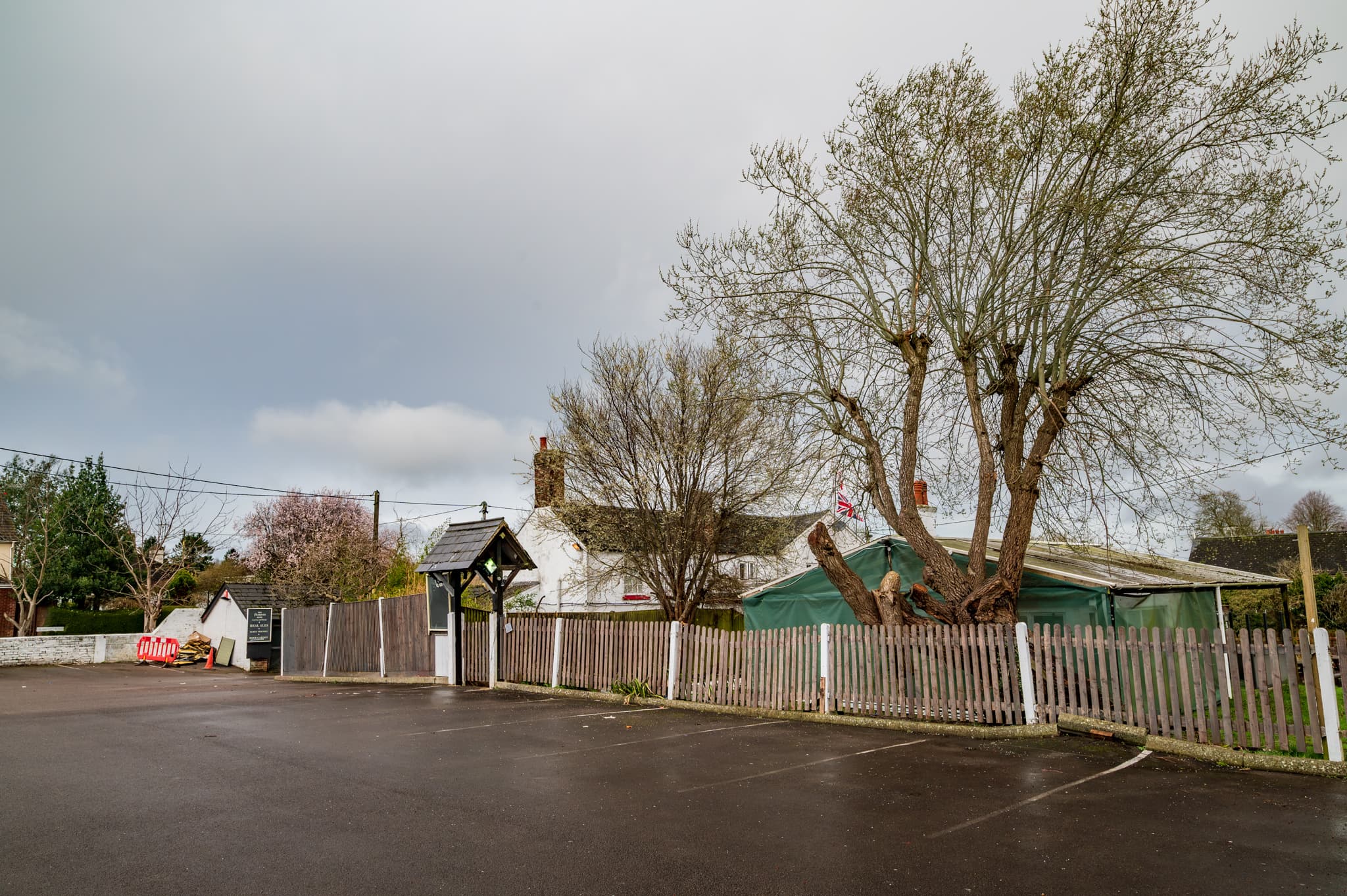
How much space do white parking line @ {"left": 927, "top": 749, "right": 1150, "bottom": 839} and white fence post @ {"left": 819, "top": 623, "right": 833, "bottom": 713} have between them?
4.39 meters

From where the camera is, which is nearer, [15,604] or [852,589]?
[852,589]

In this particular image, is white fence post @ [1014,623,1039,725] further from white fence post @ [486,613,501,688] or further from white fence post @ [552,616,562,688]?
white fence post @ [486,613,501,688]

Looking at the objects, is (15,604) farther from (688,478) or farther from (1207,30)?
(1207,30)

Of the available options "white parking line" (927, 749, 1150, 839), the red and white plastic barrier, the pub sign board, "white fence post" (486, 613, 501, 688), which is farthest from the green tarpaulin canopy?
the red and white plastic barrier

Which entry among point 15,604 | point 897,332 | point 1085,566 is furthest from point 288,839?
point 15,604

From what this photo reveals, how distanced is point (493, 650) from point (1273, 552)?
4878 cm

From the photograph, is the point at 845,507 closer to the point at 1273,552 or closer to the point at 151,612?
the point at 151,612

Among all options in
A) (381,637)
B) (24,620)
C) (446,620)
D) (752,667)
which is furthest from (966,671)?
(24,620)

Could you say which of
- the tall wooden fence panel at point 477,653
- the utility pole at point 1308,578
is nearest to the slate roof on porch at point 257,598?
the tall wooden fence panel at point 477,653

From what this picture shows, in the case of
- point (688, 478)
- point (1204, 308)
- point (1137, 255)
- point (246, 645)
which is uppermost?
point (1137, 255)

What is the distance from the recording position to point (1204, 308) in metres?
12.1

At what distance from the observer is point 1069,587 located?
14078 mm

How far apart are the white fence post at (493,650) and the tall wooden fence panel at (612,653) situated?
188 centimetres

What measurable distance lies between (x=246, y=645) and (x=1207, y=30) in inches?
1194
